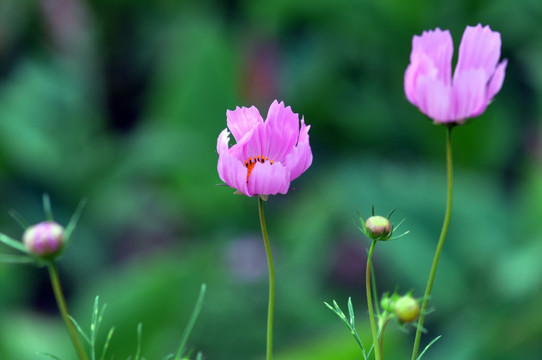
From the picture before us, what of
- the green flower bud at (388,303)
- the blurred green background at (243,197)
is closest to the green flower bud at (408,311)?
the green flower bud at (388,303)

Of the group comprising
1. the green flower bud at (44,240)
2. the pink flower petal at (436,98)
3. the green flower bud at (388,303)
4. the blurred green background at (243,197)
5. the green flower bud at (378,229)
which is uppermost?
the blurred green background at (243,197)

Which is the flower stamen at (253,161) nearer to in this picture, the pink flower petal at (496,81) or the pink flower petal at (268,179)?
the pink flower petal at (268,179)

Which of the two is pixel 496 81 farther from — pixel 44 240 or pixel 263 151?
pixel 44 240

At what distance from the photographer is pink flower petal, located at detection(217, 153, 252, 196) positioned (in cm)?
42

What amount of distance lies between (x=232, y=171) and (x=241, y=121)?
36 millimetres

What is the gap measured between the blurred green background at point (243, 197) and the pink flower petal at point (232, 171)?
2.59 feet

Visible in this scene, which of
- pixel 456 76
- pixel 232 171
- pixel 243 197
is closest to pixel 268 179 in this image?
pixel 232 171

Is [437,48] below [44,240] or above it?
above

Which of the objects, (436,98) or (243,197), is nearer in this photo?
(436,98)

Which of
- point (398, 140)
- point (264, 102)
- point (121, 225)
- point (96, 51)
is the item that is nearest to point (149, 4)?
point (96, 51)

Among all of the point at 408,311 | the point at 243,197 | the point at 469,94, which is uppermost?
the point at 243,197

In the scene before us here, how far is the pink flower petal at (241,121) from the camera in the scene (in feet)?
1.43

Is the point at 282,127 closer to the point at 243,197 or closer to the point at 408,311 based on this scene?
the point at 408,311

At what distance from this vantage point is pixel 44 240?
470 mm
